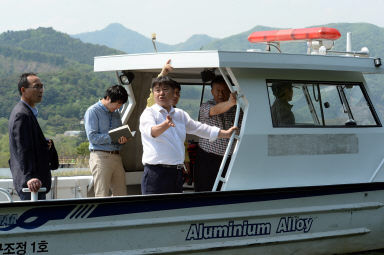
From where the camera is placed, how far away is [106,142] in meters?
6.28

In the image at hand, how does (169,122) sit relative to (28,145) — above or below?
above

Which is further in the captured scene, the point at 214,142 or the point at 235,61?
the point at 214,142

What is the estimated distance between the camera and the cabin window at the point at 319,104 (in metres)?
6.26

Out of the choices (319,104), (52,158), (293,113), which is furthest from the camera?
(319,104)

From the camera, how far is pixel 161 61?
5.93 metres

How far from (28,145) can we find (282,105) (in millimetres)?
2591

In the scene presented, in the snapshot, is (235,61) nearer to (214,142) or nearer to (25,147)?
(214,142)

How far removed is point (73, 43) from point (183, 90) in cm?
10707

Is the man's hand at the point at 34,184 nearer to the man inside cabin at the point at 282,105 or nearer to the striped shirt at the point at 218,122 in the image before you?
the striped shirt at the point at 218,122

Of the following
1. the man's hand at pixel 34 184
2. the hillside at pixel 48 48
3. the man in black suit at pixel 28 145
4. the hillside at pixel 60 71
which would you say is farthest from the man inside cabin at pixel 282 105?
the hillside at pixel 48 48

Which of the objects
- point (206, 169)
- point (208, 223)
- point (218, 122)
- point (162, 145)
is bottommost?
point (208, 223)

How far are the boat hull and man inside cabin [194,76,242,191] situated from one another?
1.99 ft

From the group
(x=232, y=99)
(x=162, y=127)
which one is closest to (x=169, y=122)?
(x=162, y=127)

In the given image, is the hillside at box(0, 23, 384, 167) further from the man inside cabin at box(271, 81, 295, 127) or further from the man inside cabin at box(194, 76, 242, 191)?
the man inside cabin at box(194, 76, 242, 191)
